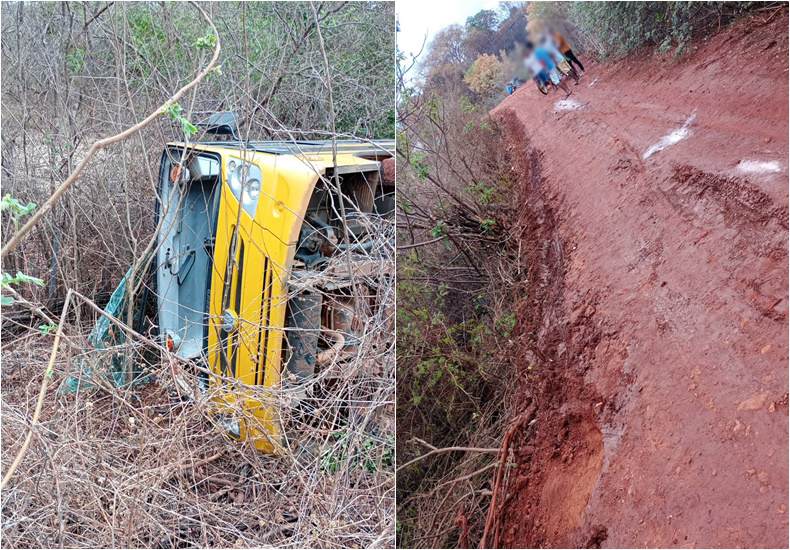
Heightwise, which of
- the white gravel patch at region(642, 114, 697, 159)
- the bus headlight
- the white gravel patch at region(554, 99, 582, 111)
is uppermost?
the bus headlight

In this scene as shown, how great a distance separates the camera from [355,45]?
4934mm

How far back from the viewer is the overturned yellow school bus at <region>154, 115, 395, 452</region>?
2.64 m

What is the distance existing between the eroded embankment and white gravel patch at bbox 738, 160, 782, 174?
96 cm

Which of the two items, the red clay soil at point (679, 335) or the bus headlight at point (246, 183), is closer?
the red clay soil at point (679, 335)

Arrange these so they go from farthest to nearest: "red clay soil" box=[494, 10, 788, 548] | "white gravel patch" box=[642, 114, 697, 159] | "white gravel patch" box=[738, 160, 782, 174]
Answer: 1. "white gravel patch" box=[642, 114, 697, 159]
2. "white gravel patch" box=[738, 160, 782, 174]
3. "red clay soil" box=[494, 10, 788, 548]

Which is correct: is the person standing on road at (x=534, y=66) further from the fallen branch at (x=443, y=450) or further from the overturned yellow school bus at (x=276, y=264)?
the fallen branch at (x=443, y=450)

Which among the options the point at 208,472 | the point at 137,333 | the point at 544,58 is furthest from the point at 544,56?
the point at 208,472

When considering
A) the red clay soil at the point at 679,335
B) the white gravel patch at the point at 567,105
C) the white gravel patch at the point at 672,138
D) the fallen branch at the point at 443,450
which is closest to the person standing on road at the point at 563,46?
the red clay soil at the point at 679,335

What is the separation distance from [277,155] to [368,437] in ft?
5.23

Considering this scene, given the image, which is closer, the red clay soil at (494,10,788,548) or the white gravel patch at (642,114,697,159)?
the red clay soil at (494,10,788,548)

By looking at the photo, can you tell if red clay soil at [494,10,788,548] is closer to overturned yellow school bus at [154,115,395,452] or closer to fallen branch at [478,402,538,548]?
fallen branch at [478,402,538,548]

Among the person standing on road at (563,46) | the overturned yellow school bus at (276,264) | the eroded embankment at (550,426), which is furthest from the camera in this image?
the overturned yellow school bus at (276,264)

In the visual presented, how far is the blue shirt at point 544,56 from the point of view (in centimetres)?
214

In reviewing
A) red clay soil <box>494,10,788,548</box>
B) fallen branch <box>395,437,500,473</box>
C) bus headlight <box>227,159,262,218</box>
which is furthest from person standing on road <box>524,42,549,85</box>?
fallen branch <box>395,437,500,473</box>
